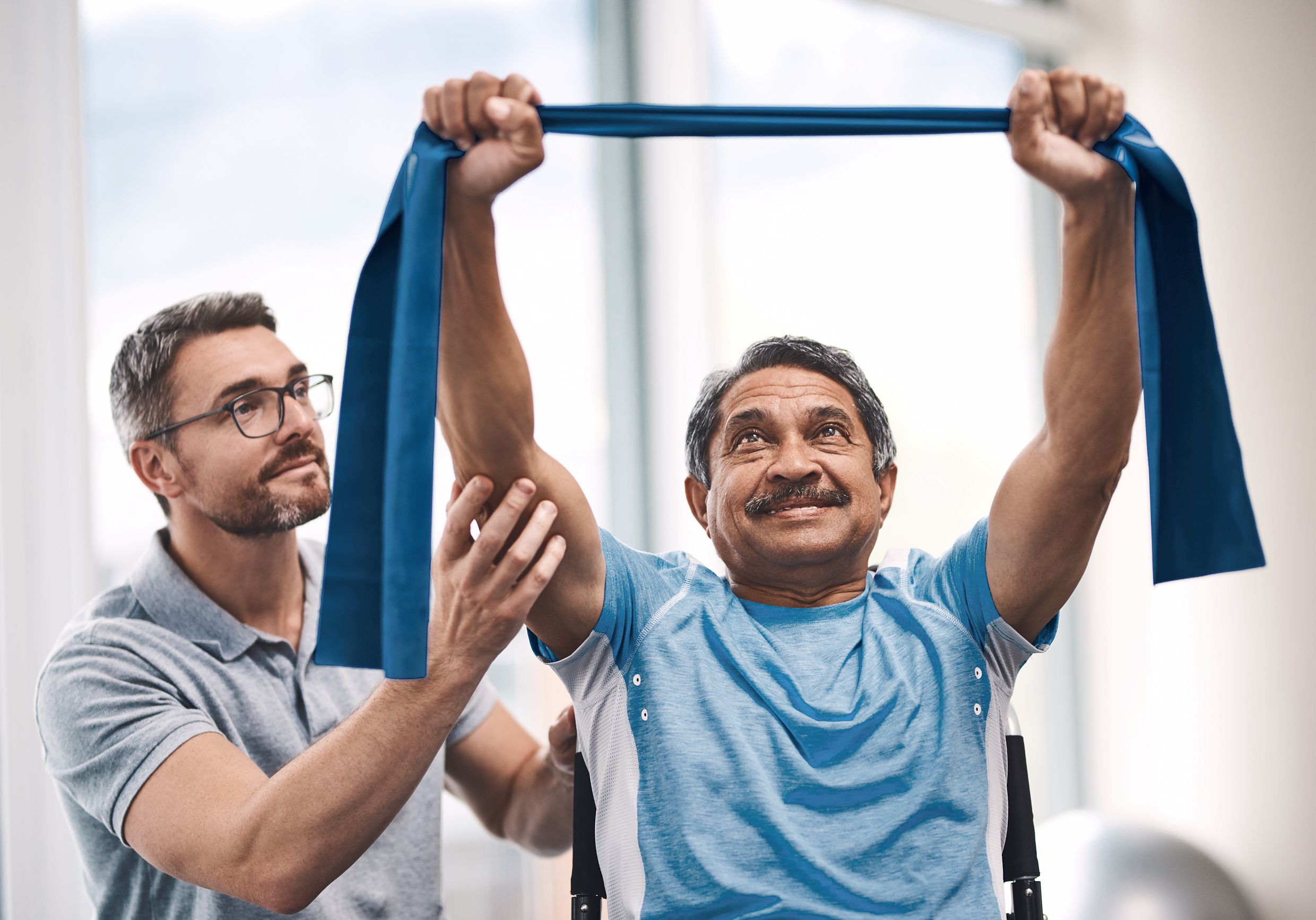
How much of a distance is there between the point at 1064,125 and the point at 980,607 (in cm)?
62

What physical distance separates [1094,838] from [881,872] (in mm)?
1576

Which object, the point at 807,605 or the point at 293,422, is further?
the point at 293,422

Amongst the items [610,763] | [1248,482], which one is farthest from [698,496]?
[1248,482]

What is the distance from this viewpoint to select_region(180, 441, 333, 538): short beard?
188cm

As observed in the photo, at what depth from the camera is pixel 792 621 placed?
1.60 m

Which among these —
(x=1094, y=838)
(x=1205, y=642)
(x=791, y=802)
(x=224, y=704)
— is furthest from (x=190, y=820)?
(x=1205, y=642)

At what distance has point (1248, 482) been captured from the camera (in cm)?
329

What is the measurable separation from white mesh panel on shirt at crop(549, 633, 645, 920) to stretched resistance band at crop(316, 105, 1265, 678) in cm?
31

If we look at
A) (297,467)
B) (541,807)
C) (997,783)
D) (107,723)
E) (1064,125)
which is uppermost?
(1064,125)

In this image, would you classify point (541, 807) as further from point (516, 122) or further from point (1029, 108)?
point (1029, 108)

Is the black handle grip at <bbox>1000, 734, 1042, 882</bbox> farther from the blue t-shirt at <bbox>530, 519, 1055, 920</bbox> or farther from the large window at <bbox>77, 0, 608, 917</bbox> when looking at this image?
the large window at <bbox>77, 0, 608, 917</bbox>

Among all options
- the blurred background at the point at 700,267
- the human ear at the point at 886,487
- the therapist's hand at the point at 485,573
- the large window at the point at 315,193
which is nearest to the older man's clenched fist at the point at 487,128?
the therapist's hand at the point at 485,573

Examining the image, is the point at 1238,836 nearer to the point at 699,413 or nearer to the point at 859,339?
the point at 859,339

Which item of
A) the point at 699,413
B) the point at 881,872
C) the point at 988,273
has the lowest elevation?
the point at 881,872
